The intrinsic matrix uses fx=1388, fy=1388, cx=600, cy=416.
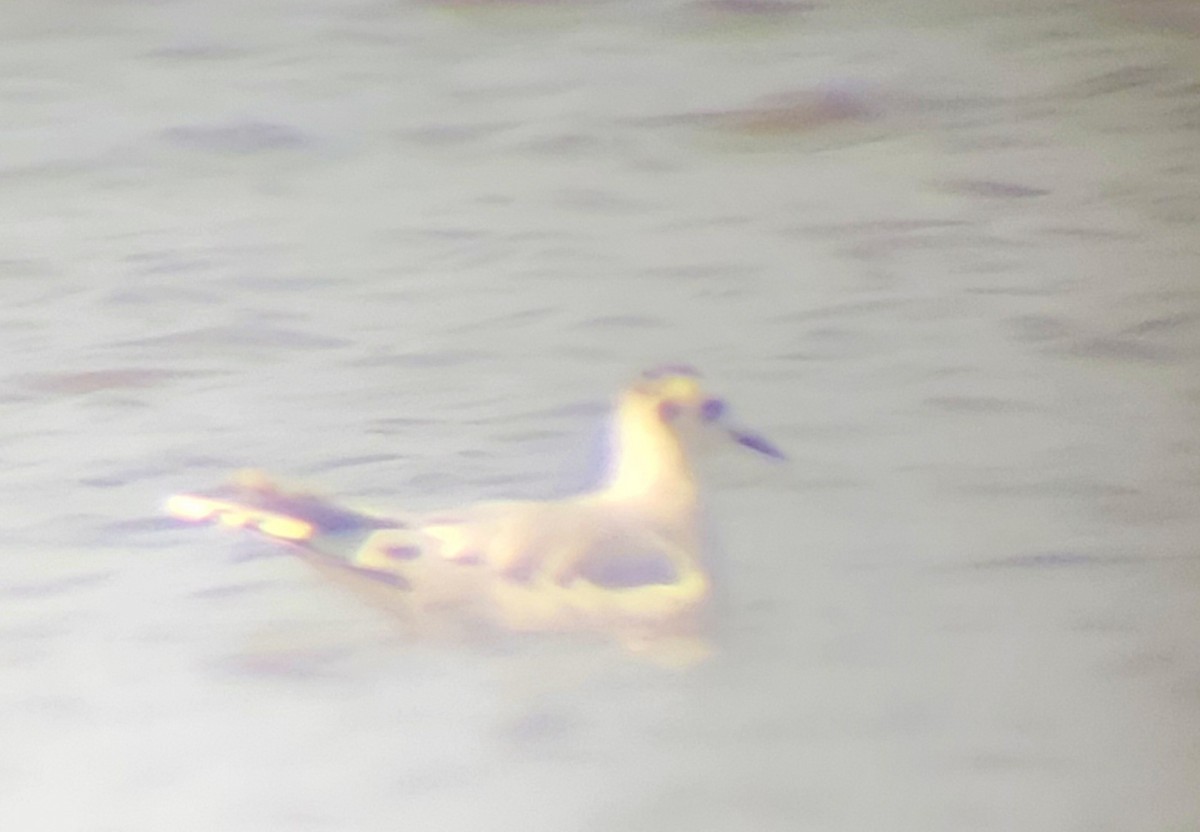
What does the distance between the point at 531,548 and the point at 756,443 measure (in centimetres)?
23

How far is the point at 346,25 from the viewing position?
4.54 feet

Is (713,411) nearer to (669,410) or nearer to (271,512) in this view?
(669,410)

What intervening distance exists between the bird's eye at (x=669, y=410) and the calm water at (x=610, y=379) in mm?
49

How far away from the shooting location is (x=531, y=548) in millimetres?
1273

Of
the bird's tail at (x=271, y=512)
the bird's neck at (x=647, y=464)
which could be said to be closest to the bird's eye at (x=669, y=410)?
the bird's neck at (x=647, y=464)

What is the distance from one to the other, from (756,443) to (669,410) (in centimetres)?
9

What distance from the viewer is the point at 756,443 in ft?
4.28

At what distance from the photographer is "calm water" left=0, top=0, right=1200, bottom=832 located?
4.07 ft

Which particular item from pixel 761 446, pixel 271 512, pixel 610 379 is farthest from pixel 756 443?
pixel 271 512

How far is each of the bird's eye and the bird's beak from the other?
0.05 metres

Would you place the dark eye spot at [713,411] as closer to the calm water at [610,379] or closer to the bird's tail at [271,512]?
the calm water at [610,379]

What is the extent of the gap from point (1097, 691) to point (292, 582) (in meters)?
0.73

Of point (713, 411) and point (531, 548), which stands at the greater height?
point (713, 411)

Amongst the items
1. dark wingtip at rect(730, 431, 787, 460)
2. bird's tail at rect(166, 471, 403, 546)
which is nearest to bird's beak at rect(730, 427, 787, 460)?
dark wingtip at rect(730, 431, 787, 460)
